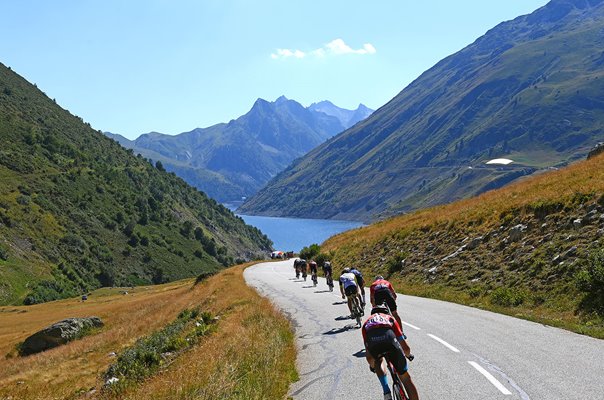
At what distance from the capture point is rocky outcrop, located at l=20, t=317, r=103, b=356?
118ft

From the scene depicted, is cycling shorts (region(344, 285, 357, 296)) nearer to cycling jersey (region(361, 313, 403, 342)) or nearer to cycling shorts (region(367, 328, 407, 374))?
cycling jersey (region(361, 313, 403, 342))

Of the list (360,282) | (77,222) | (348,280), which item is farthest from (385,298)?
(77,222)

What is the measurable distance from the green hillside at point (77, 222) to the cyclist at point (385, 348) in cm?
9628

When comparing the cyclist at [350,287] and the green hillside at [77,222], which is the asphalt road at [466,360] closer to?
the cyclist at [350,287]

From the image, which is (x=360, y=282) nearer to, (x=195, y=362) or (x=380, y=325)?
(x=195, y=362)

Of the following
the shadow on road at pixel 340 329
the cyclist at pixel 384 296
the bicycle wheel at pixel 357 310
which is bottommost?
the shadow on road at pixel 340 329

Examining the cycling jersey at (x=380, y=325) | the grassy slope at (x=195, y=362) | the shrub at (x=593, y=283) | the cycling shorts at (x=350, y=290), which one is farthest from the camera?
the cycling shorts at (x=350, y=290)

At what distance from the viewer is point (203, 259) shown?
15812 centimetres

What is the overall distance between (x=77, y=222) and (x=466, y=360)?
14007 cm

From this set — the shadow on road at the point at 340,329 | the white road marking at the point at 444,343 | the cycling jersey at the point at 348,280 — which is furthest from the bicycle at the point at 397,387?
the cycling jersey at the point at 348,280

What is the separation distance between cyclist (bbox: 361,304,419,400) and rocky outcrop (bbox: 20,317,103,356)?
115 feet

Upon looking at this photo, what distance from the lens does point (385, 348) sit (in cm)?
809

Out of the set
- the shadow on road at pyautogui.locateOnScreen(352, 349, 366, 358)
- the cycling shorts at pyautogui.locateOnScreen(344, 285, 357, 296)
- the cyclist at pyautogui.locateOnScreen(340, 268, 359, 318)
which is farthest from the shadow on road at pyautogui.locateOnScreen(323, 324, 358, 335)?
the shadow on road at pyautogui.locateOnScreen(352, 349, 366, 358)

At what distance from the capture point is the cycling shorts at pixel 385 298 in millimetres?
13438
